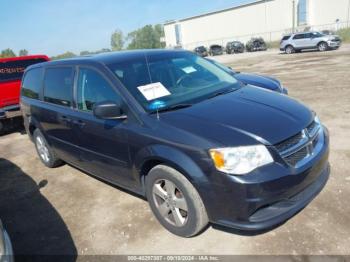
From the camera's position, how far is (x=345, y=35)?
128 ft

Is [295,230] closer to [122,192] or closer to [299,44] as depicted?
[122,192]

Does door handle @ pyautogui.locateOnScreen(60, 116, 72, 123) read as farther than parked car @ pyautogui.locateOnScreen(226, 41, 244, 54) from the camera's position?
No

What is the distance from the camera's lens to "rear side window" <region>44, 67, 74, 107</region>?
14.1ft

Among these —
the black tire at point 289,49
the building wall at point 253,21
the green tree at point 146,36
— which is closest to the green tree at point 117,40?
the green tree at point 146,36

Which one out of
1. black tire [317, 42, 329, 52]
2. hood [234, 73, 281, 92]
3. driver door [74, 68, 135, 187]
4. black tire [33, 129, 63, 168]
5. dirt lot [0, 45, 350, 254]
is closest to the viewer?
dirt lot [0, 45, 350, 254]

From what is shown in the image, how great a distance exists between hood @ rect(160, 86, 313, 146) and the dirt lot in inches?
40.3

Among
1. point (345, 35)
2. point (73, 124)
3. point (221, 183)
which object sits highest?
point (73, 124)

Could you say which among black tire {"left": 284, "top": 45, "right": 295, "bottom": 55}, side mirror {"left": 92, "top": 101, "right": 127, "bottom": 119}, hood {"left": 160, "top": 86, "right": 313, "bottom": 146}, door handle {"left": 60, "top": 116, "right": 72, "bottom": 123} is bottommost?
black tire {"left": 284, "top": 45, "right": 295, "bottom": 55}

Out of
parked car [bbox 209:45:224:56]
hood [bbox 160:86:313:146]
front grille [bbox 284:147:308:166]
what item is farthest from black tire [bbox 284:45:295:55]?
front grille [bbox 284:147:308:166]

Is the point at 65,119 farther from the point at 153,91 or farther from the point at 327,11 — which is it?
the point at 327,11

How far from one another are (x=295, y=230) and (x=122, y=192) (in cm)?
229

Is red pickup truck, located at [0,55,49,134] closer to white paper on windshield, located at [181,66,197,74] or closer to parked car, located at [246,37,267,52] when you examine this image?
white paper on windshield, located at [181,66,197,74]

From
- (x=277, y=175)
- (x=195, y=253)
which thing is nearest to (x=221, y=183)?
(x=277, y=175)

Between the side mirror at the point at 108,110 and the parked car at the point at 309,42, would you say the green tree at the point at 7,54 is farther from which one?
the side mirror at the point at 108,110
